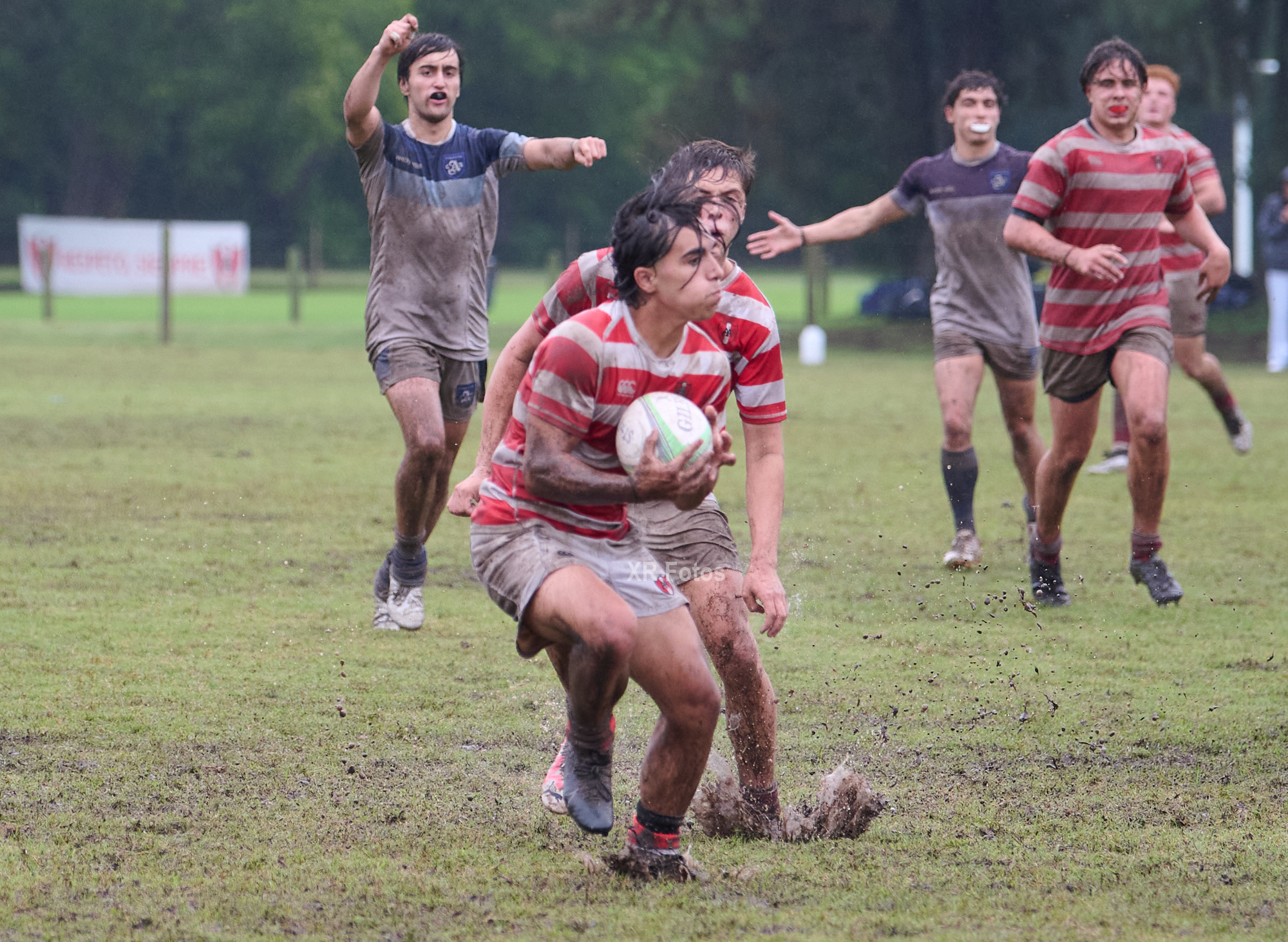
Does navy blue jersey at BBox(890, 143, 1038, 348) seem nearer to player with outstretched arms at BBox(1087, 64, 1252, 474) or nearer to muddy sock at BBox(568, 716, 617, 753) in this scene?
player with outstretched arms at BBox(1087, 64, 1252, 474)

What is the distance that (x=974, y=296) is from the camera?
9.01 meters

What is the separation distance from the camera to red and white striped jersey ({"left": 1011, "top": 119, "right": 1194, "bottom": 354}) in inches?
300

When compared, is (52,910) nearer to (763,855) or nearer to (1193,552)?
(763,855)

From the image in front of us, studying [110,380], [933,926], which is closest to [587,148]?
[933,926]

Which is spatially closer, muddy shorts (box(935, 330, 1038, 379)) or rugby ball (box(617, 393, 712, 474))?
rugby ball (box(617, 393, 712, 474))

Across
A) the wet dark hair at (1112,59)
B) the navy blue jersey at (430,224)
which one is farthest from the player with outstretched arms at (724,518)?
the wet dark hair at (1112,59)

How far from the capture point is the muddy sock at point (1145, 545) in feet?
25.5

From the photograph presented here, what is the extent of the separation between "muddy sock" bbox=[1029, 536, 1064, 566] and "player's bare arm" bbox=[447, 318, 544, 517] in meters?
3.68

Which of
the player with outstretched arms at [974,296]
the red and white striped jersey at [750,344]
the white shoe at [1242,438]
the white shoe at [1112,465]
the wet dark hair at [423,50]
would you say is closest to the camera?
the red and white striped jersey at [750,344]

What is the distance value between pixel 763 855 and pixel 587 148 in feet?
10.1

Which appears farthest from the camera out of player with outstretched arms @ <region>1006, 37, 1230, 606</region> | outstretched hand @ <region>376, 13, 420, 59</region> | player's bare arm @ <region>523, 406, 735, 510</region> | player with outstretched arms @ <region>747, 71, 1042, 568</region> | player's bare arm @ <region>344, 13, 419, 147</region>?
player with outstretched arms @ <region>747, 71, 1042, 568</region>

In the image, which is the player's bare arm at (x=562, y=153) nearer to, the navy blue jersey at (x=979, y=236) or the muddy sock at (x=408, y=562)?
the muddy sock at (x=408, y=562)

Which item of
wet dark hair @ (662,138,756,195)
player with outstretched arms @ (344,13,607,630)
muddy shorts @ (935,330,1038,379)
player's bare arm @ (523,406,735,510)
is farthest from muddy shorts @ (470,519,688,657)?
muddy shorts @ (935,330,1038,379)

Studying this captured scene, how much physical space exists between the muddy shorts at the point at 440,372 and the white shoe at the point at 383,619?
867mm
